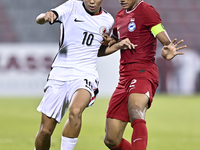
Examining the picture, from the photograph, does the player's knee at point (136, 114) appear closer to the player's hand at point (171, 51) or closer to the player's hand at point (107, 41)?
the player's hand at point (171, 51)

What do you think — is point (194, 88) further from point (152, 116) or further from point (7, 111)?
point (7, 111)

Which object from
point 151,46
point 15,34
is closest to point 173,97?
point 15,34

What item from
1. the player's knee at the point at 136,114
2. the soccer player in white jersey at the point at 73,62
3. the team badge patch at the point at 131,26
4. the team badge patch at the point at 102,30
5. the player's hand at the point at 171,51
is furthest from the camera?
the team badge patch at the point at 102,30

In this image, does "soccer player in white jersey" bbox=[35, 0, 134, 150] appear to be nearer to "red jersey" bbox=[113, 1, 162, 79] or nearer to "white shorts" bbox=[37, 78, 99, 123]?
"white shorts" bbox=[37, 78, 99, 123]

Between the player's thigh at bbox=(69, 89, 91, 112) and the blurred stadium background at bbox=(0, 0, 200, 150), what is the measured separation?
179 cm

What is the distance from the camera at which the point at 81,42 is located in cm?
517

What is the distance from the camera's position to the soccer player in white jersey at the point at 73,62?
501 centimetres

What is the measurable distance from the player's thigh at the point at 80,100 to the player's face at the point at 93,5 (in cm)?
107

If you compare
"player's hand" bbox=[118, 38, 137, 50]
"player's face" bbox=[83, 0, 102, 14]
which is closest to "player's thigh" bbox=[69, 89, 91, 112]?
"player's hand" bbox=[118, 38, 137, 50]

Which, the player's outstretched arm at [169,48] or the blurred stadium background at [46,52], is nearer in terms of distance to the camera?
the player's outstretched arm at [169,48]

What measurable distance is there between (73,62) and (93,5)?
2.49ft

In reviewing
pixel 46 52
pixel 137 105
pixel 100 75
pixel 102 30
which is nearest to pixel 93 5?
pixel 102 30

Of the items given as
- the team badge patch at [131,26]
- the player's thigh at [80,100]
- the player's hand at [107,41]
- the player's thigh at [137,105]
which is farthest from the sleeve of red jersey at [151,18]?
the player's thigh at [80,100]

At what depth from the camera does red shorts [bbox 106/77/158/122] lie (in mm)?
4879
